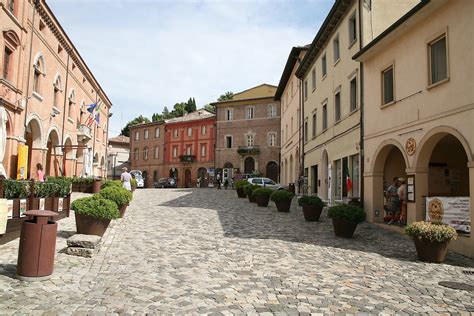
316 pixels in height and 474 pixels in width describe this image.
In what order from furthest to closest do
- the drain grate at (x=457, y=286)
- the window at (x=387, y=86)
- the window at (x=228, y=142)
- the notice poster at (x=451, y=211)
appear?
the window at (x=228, y=142) < the window at (x=387, y=86) < the notice poster at (x=451, y=211) < the drain grate at (x=457, y=286)

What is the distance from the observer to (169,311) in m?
4.94

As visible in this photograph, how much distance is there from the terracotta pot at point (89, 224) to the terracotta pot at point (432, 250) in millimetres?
7039

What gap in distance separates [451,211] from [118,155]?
66.1m

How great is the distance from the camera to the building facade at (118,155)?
66.7 metres

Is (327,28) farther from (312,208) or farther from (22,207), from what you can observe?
(22,207)

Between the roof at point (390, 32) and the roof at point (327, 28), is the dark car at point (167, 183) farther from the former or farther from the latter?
the roof at point (390, 32)

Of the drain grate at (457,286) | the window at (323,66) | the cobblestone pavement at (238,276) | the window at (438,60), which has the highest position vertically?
the window at (323,66)

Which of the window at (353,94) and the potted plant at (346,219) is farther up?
the window at (353,94)

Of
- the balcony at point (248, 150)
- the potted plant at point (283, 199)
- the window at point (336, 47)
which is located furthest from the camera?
the balcony at point (248, 150)

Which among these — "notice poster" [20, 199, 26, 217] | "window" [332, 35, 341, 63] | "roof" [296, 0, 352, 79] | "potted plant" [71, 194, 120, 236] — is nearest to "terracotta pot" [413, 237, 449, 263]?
"potted plant" [71, 194, 120, 236]

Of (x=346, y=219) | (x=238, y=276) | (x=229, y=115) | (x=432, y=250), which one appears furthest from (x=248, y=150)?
(x=238, y=276)

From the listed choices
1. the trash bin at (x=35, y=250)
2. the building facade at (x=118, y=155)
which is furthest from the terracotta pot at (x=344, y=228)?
the building facade at (x=118, y=155)

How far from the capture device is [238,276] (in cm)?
669

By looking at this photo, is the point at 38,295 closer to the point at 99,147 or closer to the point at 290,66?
the point at 290,66
